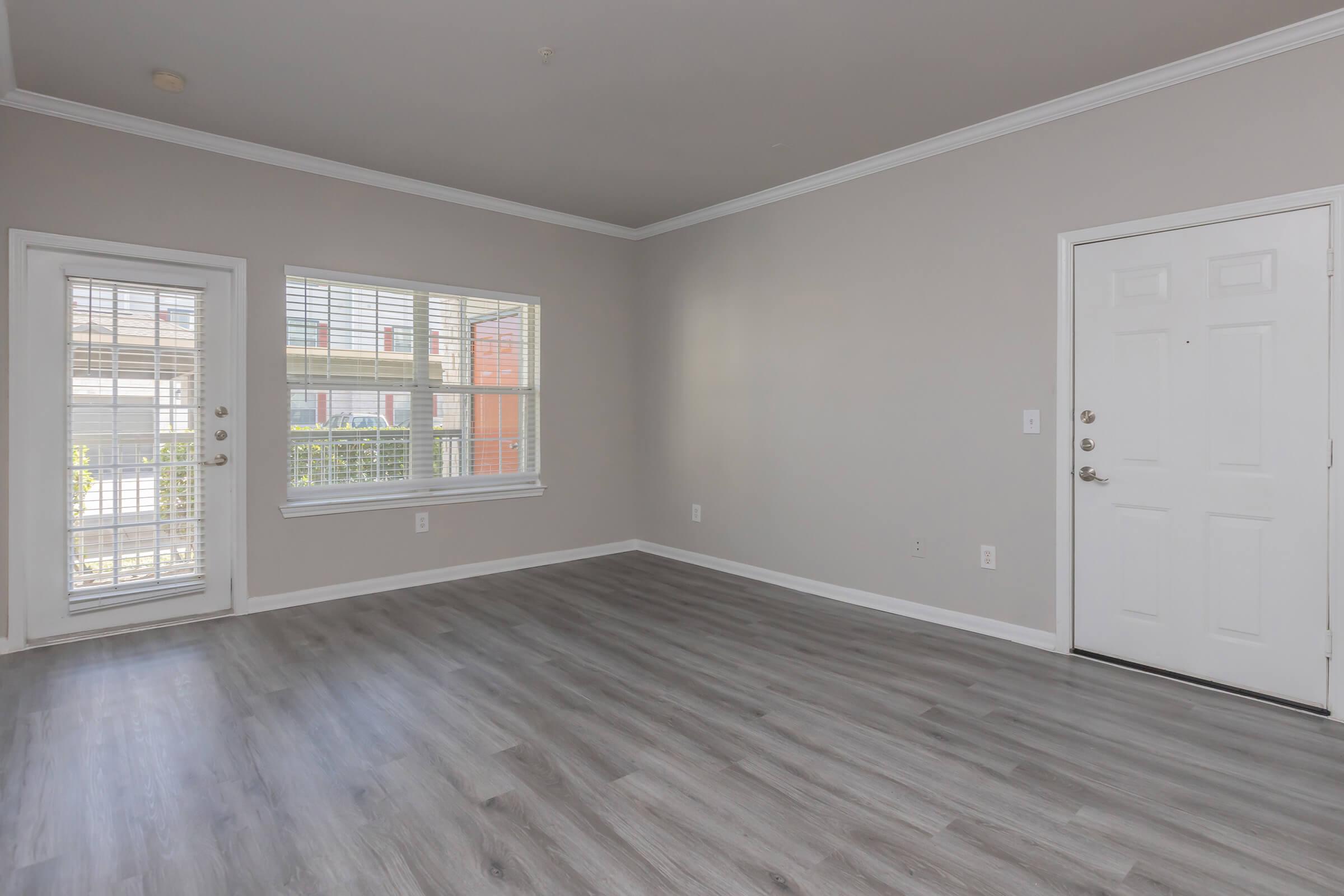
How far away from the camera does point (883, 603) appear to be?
13.7ft

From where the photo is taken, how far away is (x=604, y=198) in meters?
4.95

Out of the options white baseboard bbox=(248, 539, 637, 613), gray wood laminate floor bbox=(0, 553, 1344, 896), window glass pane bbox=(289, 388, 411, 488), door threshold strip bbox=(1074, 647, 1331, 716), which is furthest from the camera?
window glass pane bbox=(289, 388, 411, 488)

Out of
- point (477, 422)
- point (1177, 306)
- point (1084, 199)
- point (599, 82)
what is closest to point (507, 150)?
point (599, 82)

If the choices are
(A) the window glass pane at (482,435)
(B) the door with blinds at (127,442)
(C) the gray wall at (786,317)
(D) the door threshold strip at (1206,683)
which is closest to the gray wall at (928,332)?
(C) the gray wall at (786,317)

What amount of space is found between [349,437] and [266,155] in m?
1.70

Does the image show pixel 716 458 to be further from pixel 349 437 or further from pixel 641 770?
pixel 641 770

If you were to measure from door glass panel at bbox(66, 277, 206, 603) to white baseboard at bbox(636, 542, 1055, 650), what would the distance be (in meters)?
3.23

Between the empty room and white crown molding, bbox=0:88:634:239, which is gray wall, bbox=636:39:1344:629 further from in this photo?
white crown molding, bbox=0:88:634:239

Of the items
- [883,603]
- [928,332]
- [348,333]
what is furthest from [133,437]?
[928,332]

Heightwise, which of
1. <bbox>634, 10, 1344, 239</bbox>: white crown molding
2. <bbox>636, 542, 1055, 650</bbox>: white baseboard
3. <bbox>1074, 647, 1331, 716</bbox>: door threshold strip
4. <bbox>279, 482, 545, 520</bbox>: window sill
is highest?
<bbox>634, 10, 1344, 239</bbox>: white crown molding

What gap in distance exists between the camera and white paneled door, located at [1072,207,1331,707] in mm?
2787

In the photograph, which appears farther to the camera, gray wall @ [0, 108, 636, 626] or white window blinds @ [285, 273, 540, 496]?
white window blinds @ [285, 273, 540, 496]

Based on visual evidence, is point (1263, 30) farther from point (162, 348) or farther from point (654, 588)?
point (162, 348)

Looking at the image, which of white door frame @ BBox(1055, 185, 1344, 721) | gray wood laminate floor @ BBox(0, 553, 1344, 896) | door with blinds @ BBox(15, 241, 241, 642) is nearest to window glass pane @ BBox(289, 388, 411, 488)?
door with blinds @ BBox(15, 241, 241, 642)
